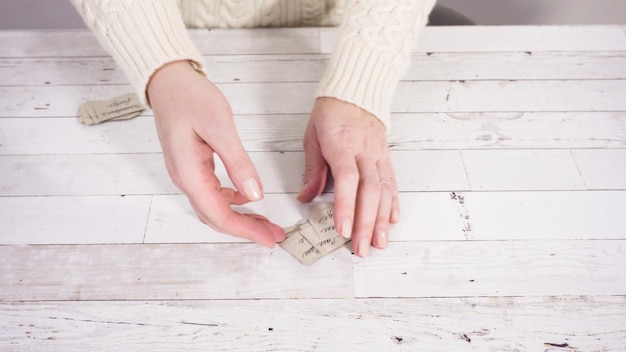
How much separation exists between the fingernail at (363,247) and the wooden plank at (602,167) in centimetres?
42

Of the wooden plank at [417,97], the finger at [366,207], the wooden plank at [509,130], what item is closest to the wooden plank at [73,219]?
the wooden plank at [417,97]

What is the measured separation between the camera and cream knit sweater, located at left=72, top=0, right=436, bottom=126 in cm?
77

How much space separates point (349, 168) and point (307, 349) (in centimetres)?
27

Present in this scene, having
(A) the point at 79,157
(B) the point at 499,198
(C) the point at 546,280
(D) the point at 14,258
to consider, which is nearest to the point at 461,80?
(B) the point at 499,198

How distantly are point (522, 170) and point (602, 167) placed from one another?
147mm

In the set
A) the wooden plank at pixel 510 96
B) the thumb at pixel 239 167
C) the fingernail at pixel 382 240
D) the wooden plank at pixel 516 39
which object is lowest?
the fingernail at pixel 382 240

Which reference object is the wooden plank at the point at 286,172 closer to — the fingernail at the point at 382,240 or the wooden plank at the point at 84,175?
the wooden plank at the point at 84,175

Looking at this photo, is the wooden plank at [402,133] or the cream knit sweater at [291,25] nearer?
the cream knit sweater at [291,25]

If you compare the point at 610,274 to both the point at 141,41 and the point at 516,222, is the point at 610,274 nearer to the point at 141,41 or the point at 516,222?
the point at 516,222

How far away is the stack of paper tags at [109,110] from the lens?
0.93m

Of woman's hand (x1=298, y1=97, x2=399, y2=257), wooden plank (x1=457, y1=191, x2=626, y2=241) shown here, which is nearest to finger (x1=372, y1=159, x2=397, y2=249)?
woman's hand (x1=298, y1=97, x2=399, y2=257)

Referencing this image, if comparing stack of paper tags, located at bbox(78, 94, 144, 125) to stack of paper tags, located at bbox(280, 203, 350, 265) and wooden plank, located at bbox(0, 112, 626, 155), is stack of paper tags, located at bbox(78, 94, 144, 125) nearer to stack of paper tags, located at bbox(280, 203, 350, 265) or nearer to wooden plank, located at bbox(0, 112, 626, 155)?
wooden plank, located at bbox(0, 112, 626, 155)

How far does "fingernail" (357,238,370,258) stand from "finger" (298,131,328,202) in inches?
5.0

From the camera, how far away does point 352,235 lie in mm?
764
